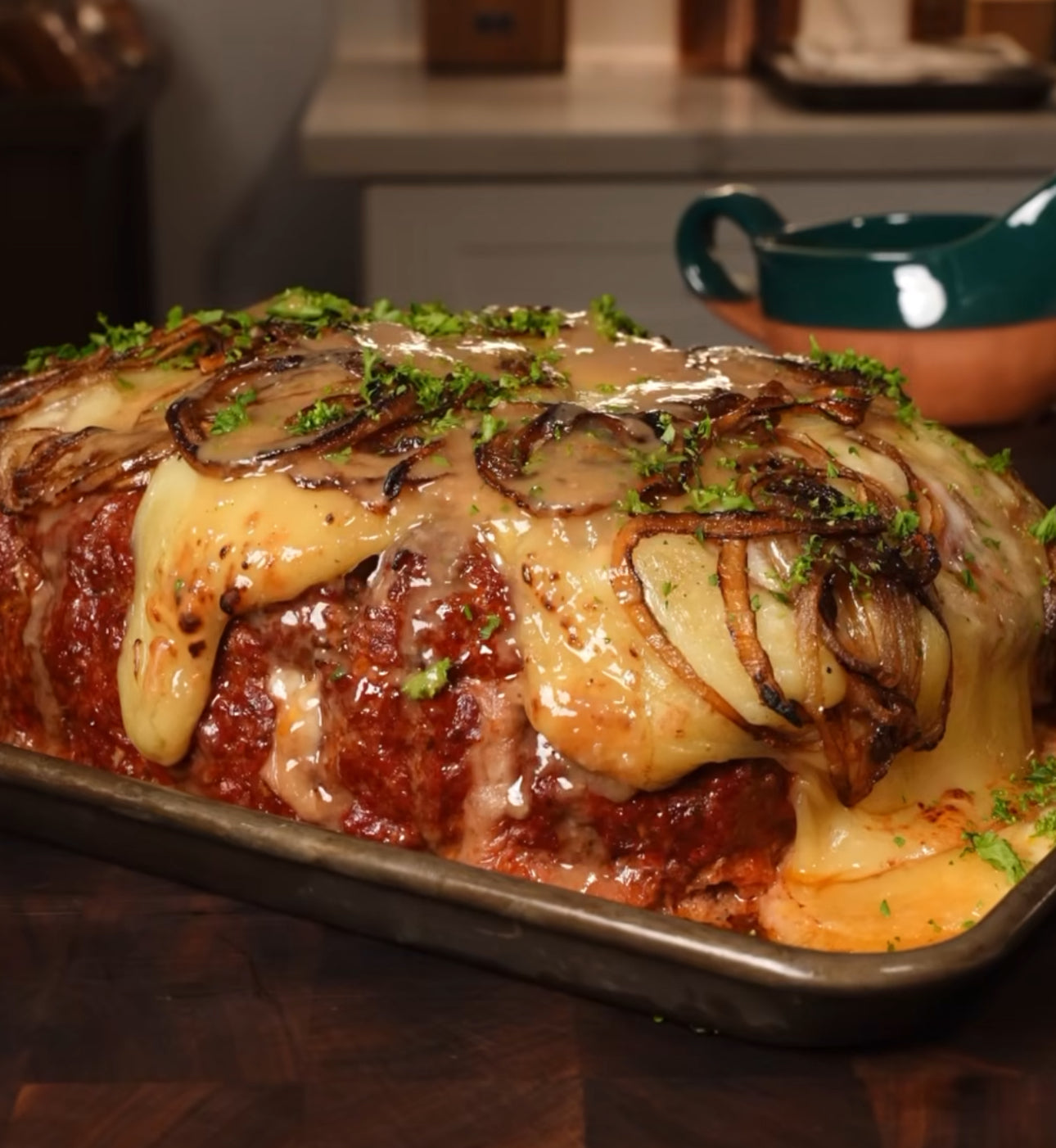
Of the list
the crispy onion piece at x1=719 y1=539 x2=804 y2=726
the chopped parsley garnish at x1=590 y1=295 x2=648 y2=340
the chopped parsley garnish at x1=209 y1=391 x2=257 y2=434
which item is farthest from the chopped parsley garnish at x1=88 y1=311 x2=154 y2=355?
the crispy onion piece at x1=719 y1=539 x2=804 y2=726

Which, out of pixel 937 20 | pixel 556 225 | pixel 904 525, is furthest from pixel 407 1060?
pixel 937 20

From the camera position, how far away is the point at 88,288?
3824 millimetres

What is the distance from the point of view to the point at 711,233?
238 cm

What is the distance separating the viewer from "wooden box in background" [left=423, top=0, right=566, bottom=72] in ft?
14.2

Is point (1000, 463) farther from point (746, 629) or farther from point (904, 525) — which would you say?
point (746, 629)

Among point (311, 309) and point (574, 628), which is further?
point (311, 309)

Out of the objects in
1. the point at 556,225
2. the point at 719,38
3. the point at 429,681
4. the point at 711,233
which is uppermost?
the point at 429,681

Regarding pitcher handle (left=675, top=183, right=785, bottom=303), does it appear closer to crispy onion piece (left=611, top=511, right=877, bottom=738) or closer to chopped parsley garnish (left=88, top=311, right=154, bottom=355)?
chopped parsley garnish (left=88, top=311, right=154, bottom=355)

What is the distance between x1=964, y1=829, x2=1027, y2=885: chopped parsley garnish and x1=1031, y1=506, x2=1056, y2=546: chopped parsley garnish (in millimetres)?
298

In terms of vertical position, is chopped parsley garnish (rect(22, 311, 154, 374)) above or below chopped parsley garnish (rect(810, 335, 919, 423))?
below

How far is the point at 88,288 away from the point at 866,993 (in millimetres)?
3177

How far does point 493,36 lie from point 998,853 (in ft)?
11.6

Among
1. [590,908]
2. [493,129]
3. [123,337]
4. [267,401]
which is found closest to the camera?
[590,908]

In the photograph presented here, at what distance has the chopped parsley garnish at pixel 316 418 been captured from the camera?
4.33 ft
